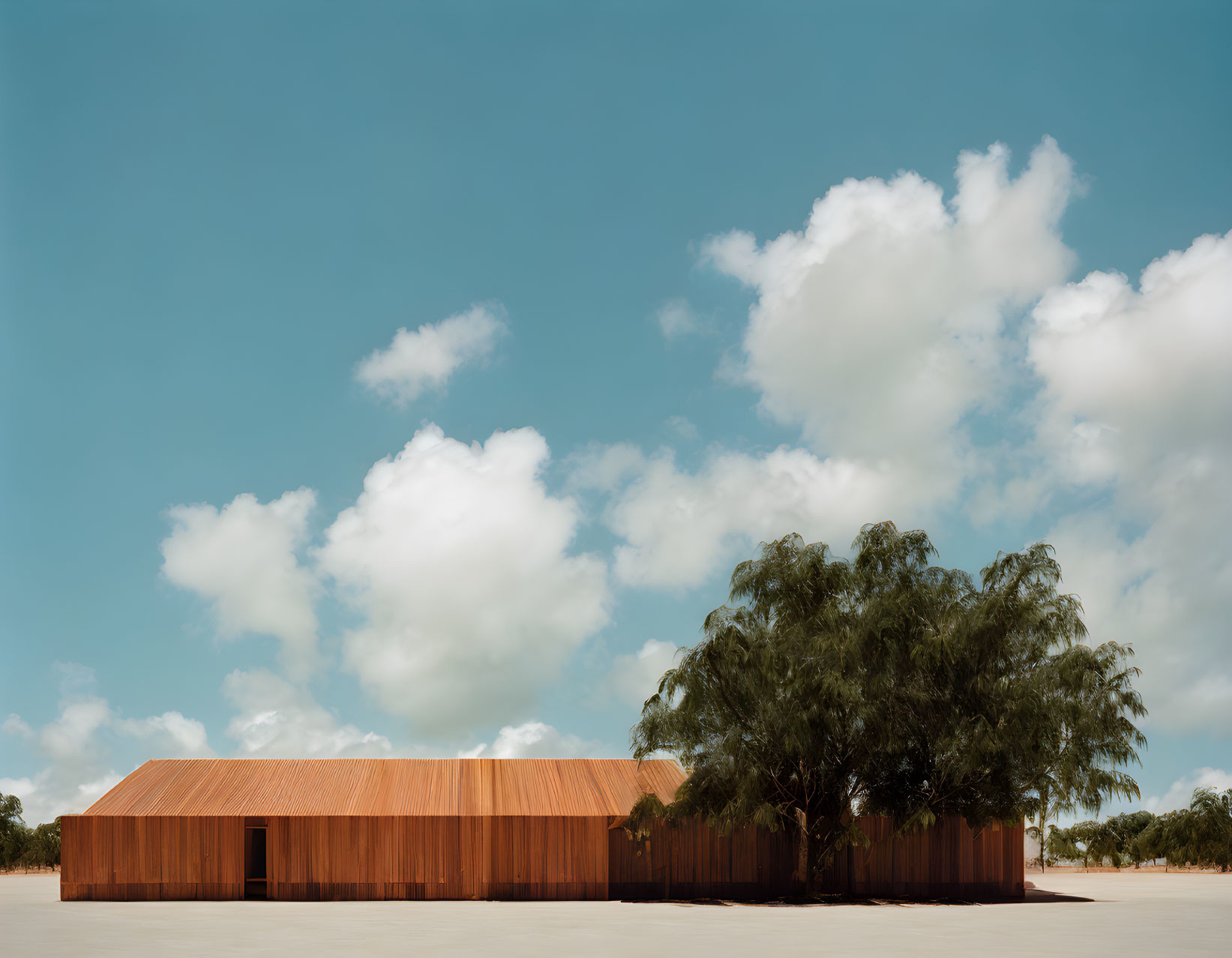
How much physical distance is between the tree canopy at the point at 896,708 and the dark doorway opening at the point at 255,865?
11.0 m

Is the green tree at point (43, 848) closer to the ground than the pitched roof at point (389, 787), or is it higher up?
closer to the ground

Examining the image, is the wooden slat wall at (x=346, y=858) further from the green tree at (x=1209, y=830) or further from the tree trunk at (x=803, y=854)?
the green tree at (x=1209, y=830)

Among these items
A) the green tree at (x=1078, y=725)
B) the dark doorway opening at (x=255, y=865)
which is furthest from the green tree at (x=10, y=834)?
the green tree at (x=1078, y=725)

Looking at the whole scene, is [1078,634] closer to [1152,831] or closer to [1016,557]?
[1016,557]

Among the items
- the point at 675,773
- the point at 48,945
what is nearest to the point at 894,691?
the point at 675,773

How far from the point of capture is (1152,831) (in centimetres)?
5669

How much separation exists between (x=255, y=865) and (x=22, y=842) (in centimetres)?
3014

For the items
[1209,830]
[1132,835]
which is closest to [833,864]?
[1209,830]

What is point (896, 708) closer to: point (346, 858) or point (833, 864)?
point (833, 864)

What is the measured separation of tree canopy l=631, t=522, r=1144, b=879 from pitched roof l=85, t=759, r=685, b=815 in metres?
2.94

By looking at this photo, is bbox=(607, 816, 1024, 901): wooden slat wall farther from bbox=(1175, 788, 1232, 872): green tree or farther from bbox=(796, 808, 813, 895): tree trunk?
bbox=(1175, 788, 1232, 872): green tree

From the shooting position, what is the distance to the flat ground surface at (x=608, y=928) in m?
16.6

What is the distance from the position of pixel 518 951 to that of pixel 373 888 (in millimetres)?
16594

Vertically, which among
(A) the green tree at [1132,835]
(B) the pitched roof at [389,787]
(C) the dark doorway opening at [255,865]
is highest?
(B) the pitched roof at [389,787]
